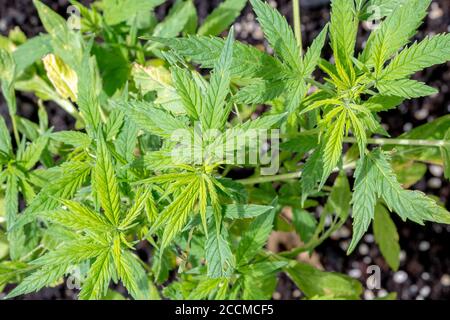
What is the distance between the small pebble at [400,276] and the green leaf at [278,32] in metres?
1.02

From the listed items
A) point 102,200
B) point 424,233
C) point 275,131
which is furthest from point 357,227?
point 424,233

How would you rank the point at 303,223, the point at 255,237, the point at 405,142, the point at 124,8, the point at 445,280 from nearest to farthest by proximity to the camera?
the point at 405,142 → the point at 255,237 → the point at 124,8 → the point at 303,223 → the point at 445,280

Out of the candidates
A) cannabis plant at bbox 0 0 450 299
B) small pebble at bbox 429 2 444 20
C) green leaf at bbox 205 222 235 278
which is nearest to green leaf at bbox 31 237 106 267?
cannabis plant at bbox 0 0 450 299

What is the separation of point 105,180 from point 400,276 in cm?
112

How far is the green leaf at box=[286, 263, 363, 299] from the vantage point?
1.27 metres

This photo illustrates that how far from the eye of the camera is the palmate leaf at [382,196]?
0.83 m

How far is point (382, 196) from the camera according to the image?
2.81ft

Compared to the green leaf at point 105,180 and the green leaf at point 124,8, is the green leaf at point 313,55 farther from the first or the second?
the green leaf at point 124,8

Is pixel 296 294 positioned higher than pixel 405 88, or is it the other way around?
pixel 405 88

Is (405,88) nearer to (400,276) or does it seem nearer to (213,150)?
(213,150)

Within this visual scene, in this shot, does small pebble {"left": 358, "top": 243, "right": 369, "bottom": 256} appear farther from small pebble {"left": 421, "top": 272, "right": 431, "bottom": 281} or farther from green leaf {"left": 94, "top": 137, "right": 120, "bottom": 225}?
green leaf {"left": 94, "top": 137, "right": 120, "bottom": 225}

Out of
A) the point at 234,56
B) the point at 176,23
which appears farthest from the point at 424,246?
the point at 234,56

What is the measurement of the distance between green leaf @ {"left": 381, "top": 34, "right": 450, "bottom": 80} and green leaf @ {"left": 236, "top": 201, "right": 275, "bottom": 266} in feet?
1.10
